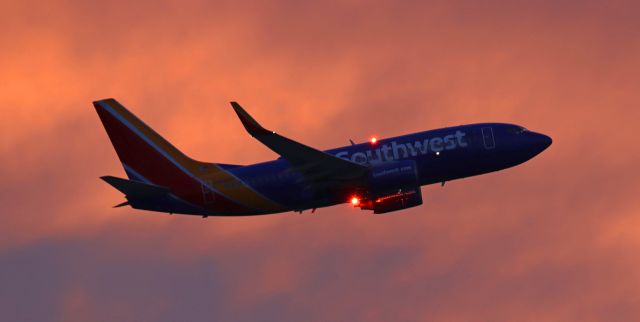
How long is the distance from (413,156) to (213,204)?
513 inches

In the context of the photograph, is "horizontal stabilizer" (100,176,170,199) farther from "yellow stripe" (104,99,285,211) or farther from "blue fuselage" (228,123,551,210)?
"blue fuselage" (228,123,551,210)

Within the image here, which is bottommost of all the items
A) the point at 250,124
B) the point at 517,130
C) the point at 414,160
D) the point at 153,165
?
the point at 414,160

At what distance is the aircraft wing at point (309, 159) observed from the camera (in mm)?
65250

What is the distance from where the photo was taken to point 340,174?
69.5 meters

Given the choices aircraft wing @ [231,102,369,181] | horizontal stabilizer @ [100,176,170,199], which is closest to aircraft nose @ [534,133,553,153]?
aircraft wing @ [231,102,369,181]

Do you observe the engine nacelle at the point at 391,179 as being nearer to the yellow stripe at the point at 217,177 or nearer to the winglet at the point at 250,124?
the yellow stripe at the point at 217,177

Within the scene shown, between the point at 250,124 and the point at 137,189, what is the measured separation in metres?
10.2

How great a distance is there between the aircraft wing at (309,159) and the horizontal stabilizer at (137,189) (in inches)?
338

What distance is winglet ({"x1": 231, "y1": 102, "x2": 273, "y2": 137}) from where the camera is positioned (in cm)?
6347

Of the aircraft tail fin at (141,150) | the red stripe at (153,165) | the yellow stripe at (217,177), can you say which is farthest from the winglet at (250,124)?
the aircraft tail fin at (141,150)

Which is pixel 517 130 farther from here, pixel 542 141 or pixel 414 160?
pixel 414 160

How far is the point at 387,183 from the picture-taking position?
226ft

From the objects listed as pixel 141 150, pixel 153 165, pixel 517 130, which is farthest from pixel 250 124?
pixel 517 130

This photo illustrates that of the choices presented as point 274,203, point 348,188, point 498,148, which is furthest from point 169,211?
point 498,148
